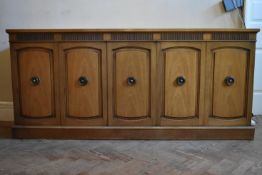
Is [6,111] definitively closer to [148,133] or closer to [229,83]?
[148,133]

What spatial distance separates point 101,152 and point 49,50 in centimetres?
82

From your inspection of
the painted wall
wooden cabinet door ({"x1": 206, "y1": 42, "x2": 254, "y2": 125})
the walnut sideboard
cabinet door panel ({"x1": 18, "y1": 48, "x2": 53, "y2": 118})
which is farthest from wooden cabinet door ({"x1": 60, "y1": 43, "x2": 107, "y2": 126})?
wooden cabinet door ({"x1": 206, "y1": 42, "x2": 254, "y2": 125})

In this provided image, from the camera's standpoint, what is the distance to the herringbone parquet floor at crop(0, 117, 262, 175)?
1506mm

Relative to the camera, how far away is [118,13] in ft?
7.99

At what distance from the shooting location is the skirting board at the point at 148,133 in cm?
198

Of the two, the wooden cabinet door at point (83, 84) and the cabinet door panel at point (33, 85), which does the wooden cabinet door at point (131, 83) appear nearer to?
the wooden cabinet door at point (83, 84)

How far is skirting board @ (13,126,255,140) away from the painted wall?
0.98 m

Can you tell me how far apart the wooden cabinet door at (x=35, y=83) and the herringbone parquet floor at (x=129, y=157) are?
0.19m

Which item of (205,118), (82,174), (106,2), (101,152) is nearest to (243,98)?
(205,118)

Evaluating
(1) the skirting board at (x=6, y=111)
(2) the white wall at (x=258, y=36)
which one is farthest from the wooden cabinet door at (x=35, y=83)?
(2) the white wall at (x=258, y=36)

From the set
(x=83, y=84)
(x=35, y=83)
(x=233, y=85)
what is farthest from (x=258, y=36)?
(x=35, y=83)

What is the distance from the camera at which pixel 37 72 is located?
6.44 ft

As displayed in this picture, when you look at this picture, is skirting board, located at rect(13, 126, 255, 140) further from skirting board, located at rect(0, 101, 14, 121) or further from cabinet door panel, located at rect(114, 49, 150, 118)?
skirting board, located at rect(0, 101, 14, 121)

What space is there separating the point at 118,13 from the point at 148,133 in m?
1.13
